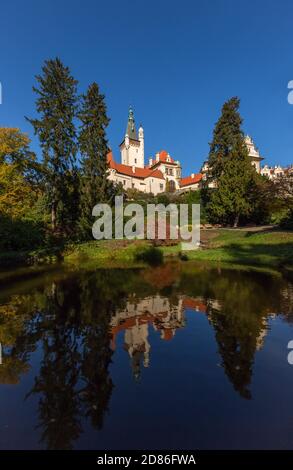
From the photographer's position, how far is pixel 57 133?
28891mm

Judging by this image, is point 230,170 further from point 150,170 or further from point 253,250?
point 150,170

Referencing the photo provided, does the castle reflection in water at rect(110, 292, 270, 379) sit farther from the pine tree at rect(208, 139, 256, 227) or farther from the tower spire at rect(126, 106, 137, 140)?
the tower spire at rect(126, 106, 137, 140)

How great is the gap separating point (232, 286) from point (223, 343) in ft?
18.6

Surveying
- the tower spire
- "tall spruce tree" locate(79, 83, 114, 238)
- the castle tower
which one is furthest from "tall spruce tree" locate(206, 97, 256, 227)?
the tower spire

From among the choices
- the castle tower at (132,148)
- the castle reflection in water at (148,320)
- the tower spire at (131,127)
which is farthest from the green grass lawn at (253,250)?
the tower spire at (131,127)

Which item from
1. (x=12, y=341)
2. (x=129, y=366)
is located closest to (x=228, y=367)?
(x=129, y=366)

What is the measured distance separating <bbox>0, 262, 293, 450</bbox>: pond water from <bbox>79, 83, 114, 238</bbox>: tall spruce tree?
825 inches

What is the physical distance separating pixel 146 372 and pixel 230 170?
33169 millimetres

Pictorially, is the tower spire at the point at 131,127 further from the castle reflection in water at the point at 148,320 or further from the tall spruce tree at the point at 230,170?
the castle reflection in water at the point at 148,320

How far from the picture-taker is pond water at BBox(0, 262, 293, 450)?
10.3ft

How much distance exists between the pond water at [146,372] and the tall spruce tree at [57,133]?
2073 cm

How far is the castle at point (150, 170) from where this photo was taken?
7425 cm

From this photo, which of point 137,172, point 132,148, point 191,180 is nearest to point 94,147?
point 137,172
